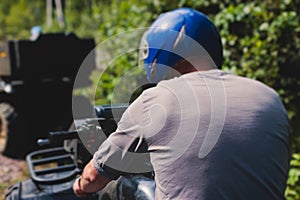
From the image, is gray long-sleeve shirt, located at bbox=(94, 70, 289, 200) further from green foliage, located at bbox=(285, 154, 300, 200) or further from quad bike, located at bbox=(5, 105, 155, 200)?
green foliage, located at bbox=(285, 154, 300, 200)

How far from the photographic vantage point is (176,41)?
2.10 meters

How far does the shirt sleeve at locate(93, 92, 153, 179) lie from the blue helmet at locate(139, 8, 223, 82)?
1.05ft

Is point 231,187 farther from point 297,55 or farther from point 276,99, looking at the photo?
point 297,55

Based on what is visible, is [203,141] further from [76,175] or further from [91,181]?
[76,175]

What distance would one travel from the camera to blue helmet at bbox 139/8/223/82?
6.89 ft

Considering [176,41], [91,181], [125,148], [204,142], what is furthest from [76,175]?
[204,142]

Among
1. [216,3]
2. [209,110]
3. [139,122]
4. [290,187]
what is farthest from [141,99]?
[216,3]

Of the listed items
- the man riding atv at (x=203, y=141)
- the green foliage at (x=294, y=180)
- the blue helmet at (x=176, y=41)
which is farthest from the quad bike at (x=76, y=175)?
the green foliage at (x=294, y=180)

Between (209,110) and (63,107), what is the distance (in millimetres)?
4754

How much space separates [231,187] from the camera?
1741 millimetres

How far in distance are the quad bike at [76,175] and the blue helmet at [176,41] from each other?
0.80 feet

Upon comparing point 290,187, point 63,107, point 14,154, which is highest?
point 290,187

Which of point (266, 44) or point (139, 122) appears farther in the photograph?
point (266, 44)

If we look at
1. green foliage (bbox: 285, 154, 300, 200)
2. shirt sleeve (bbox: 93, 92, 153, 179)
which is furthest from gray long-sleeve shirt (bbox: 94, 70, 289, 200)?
green foliage (bbox: 285, 154, 300, 200)
